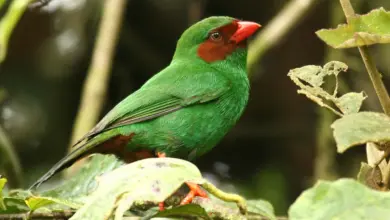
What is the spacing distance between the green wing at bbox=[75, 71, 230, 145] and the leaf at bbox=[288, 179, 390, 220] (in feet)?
5.27

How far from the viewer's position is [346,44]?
125 centimetres

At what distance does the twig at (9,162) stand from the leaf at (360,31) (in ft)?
5.07

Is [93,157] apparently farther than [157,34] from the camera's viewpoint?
No

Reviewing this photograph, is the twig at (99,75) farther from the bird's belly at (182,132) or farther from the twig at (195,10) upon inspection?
the twig at (195,10)

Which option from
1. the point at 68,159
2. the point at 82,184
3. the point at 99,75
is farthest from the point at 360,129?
the point at 99,75

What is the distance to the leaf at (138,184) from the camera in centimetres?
109

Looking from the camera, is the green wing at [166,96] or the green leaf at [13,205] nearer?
the green leaf at [13,205]

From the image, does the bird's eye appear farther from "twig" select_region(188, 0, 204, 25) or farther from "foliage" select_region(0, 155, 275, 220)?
"foliage" select_region(0, 155, 275, 220)

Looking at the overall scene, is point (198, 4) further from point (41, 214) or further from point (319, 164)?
point (41, 214)

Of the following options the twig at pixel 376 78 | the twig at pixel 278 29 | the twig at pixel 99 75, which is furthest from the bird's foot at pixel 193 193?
the twig at pixel 278 29

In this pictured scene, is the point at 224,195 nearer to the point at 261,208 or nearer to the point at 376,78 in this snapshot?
the point at 376,78

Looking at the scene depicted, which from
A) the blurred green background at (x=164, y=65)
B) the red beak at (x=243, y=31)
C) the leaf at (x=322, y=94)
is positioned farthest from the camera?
the blurred green background at (x=164, y=65)

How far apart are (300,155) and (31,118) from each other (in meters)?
1.72

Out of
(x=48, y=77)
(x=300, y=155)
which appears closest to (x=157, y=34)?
(x=48, y=77)
